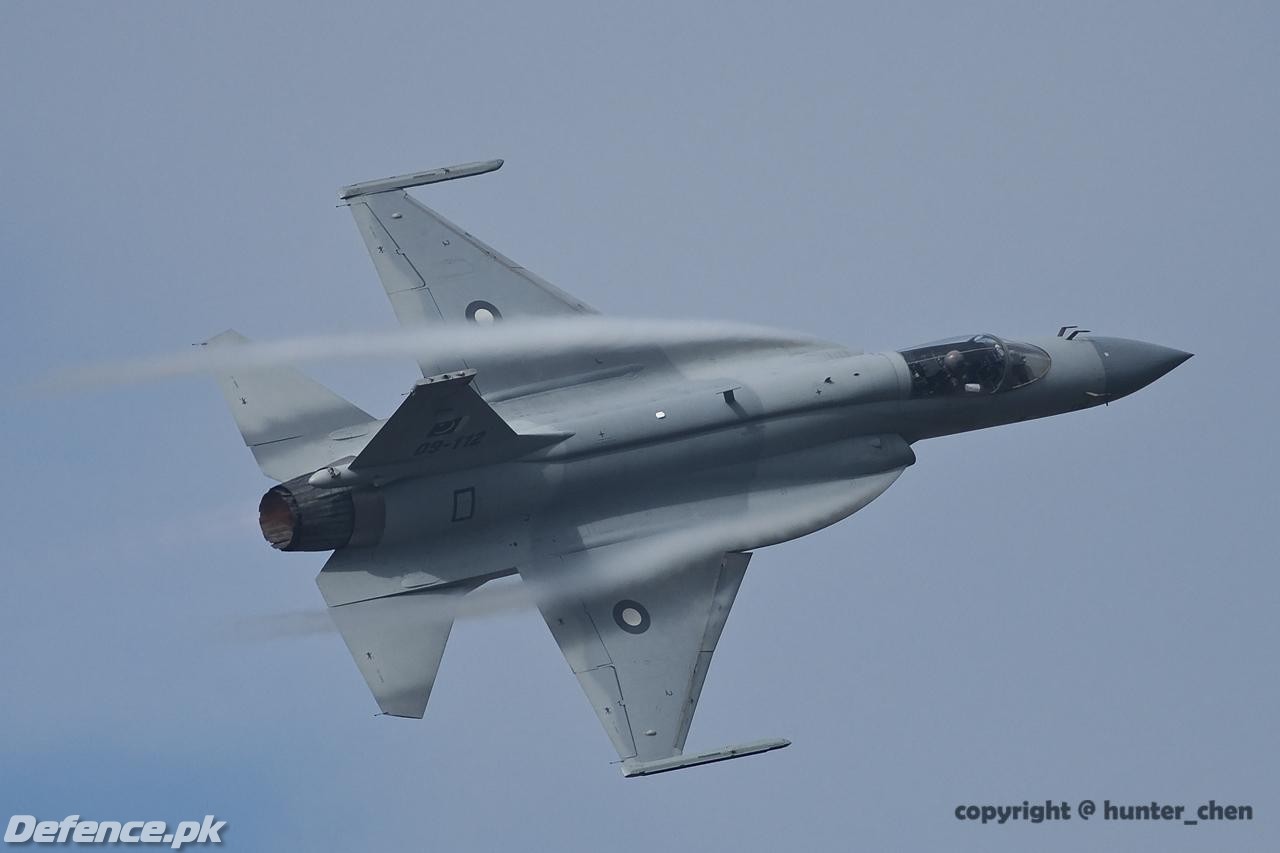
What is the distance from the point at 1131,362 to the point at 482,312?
30.8 ft

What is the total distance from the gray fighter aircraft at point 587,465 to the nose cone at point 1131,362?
64cm

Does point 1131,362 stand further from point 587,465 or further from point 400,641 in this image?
point 400,641

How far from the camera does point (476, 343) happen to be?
34812mm

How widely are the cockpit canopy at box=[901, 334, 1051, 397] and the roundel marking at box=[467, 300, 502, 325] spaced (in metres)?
5.76

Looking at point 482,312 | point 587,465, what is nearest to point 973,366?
point 587,465

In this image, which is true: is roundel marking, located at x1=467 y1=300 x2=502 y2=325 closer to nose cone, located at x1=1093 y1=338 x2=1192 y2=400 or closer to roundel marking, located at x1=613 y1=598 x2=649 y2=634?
roundel marking, located at x1=613 y1=598 x2=649 y2=634

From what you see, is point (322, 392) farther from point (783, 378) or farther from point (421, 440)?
point (783, 378)

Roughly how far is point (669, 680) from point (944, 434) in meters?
5.80

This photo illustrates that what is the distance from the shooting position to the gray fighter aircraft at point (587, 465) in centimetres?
3256

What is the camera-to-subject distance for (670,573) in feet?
111

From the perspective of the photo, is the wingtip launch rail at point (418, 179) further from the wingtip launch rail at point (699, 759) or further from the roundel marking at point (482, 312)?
the wingtip launch rail at point (699, 759)

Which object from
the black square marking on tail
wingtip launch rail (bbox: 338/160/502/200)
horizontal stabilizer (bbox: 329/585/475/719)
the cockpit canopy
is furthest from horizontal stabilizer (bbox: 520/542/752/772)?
wingtip launch rail (bbox: 338/160/502/200)

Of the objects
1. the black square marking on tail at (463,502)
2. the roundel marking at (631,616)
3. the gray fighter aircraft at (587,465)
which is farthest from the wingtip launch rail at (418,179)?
the roundel marking at (631,616)

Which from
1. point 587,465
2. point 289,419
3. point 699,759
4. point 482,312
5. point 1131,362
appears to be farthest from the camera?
point 1131,362
